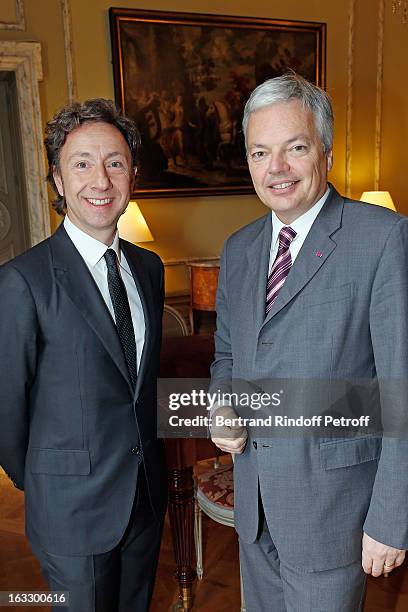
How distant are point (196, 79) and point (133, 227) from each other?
4.92 feet

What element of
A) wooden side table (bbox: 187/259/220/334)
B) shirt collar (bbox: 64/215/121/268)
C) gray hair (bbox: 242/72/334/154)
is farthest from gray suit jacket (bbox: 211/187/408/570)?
wooden side table (bbox: 187/259/220/334)

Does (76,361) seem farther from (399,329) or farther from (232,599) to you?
(232,599)

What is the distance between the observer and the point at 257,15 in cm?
496

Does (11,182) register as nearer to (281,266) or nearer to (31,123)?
(31,123)

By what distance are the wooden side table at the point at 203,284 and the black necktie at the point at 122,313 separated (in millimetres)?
3119

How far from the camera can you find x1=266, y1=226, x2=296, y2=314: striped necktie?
1375 mm

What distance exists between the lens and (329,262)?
1.27 m

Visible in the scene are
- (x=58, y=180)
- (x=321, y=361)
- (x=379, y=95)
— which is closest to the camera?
(x=321, y=361)

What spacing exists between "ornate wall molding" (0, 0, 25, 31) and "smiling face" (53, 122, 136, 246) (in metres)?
3.47

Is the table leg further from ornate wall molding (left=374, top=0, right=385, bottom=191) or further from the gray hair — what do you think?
ornate wall molding (left=374, top=0, right=385, bottom=191)

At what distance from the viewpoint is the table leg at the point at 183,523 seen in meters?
2.19

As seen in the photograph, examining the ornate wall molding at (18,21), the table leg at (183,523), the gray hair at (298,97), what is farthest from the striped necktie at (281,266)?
the ornate wall molding at (18,21)

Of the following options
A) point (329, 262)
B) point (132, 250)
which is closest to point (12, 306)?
point (132, 250)

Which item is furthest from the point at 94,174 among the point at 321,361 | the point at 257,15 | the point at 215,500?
the point at 257,15
